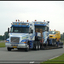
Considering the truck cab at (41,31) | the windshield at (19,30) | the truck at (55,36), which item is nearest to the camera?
the windshield at (19,30)

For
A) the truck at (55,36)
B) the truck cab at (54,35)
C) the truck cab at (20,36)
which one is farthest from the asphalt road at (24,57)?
the truck cab at (54,35)

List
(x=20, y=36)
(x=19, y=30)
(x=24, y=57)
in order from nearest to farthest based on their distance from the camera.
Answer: (x=24, y=57) → (x=20, y=36) → (x=19, y=30)

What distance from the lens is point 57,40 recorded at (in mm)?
35594

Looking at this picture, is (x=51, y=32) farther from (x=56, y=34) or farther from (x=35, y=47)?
(x=35, y=47)

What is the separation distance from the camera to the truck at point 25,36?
22.3m

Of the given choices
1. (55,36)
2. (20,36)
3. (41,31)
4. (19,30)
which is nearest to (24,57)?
(20,36)

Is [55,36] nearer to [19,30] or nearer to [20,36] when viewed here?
[19,30]

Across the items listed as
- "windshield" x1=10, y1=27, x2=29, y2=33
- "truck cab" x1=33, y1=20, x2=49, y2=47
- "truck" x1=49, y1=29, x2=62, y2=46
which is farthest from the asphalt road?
"truck" x1=49, y1=29, x2=62, y2=46

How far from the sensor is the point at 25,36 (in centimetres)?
2289

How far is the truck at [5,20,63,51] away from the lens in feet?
73.2

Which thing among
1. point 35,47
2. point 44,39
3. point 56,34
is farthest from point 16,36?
point 56,34

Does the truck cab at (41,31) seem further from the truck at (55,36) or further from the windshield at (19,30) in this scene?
the truck at (55,36)

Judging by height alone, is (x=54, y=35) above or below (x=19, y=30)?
below

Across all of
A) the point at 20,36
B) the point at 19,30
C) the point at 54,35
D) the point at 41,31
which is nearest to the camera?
the point at 20,36
